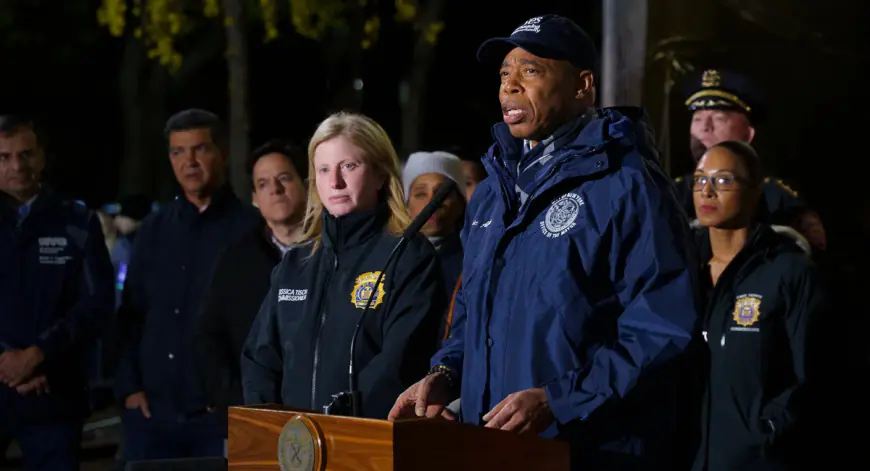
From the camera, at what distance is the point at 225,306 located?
6.99 metres

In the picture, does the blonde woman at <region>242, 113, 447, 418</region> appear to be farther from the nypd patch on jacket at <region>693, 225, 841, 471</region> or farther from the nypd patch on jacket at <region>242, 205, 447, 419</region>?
the nypd patch on jacket at <region>693, 225, 841, 471</region>

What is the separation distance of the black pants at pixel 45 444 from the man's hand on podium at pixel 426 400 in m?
3.89

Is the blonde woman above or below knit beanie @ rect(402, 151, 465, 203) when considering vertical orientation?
below

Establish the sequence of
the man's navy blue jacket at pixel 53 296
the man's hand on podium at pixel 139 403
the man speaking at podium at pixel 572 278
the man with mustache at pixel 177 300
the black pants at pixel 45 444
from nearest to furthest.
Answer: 1. the man speaking at podium at pixel 572 278
2. the man with mustache at pixel 177 300
3. the man's hand on podium at pixel 139 403
4. the black pants at pixel 45 444
5. the man's navy blue jacket at pixel 53 296

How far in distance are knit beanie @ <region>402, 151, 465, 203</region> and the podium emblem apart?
3656 millimetres

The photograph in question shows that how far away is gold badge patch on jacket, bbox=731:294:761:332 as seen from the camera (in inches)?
248

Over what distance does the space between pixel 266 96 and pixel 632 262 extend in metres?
32.7

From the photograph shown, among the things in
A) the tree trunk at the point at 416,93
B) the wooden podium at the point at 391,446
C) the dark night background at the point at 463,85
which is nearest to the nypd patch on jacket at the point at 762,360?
the dark night background at the point at 463,85

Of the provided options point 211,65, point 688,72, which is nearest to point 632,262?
point 688,72

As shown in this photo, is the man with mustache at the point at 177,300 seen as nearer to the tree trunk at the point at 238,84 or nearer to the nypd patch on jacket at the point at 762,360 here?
the nypd patch on jacket at the point at 762,360

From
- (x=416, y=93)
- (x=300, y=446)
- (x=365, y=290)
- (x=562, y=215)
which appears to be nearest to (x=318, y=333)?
(x=365, y=290)

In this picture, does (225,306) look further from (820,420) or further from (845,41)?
(845,41)

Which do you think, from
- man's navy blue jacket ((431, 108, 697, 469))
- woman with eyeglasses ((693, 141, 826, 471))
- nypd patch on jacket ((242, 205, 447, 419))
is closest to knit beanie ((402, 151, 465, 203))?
woman with eyeglasses ((693, 141, 826, 471))

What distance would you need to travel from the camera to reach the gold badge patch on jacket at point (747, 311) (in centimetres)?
631
